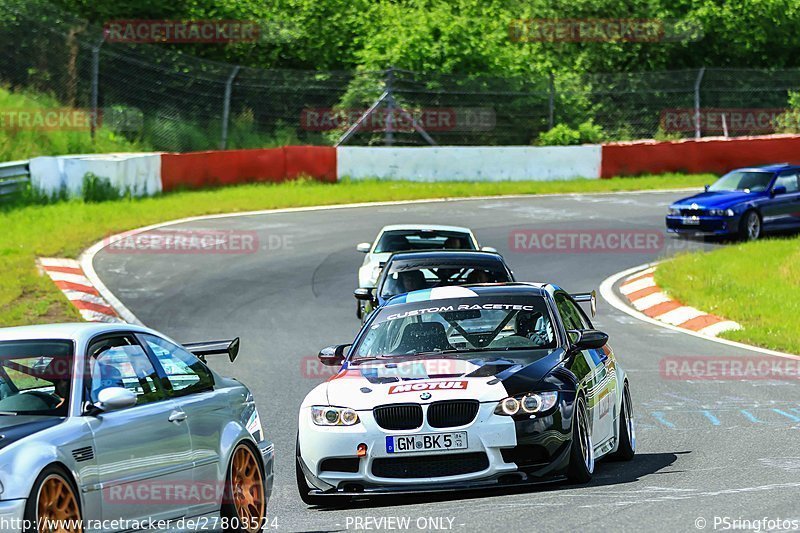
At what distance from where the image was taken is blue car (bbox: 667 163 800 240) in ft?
85.2

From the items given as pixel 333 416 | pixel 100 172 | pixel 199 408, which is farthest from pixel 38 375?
pixel 100 172

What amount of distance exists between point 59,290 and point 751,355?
9307 millimetres

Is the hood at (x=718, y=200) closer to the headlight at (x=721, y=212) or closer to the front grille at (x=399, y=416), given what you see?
the headlight at (x=721, y=212)

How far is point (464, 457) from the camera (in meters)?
8.79

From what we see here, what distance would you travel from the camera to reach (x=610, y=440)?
400 inches

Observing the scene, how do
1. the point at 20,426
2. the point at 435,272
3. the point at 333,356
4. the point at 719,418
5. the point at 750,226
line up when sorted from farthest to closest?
1. the point at 750,226
2. the point at 435,272
3. the point at 719,418
4. the point at 333,356
5. the point at 20,426

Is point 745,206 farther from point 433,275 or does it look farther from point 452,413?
point 452,413

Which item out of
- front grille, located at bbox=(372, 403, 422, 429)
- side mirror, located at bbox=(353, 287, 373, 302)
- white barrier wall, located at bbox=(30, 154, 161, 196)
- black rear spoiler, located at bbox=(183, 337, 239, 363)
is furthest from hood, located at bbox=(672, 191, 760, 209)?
black rear spoiler, located at bbox=(183, 337, 239, 363)

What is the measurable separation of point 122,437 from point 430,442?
2.38 m

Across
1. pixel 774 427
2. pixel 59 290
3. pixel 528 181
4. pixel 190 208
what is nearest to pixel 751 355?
pixel 774 427

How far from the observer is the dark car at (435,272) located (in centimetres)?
1547

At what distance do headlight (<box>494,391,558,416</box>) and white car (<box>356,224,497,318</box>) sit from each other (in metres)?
10.2

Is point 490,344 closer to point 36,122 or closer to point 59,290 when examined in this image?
point 59,290

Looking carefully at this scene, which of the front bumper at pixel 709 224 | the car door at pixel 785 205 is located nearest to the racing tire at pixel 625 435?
the front bumper at pixel 709 224
